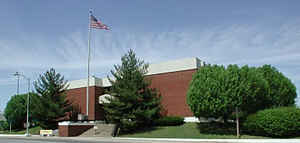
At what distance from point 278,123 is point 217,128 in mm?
7051

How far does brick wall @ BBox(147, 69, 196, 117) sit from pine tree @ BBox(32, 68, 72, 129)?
48.0 feet

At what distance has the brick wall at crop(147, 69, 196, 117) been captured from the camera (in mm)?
36562

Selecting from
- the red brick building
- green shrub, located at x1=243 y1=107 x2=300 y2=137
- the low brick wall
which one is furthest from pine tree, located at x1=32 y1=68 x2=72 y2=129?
green shrub, located at x1=243 y1=107 x2=300 y2=137

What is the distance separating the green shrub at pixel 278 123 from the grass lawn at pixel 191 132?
1053mm

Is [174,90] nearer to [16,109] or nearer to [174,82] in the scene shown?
[174,82]

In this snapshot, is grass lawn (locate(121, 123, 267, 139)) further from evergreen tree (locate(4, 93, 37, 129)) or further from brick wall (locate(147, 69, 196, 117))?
evergreen tree (locate(4, 93, 37, 129))

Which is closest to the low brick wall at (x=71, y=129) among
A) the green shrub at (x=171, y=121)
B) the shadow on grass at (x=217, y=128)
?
the green shrub at (x=171, y=121)

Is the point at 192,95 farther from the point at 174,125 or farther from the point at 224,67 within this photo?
the point at 174,125

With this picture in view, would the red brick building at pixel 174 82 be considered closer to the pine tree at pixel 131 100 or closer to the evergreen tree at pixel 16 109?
the pine tree at pixel 131 100

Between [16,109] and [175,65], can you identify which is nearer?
[175,65]

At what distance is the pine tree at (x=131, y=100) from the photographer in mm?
31422

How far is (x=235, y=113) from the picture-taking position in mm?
27078

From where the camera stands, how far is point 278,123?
23750 mm

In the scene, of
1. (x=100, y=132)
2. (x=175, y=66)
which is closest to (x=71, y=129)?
(x=100, y=132)
